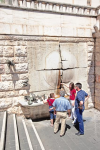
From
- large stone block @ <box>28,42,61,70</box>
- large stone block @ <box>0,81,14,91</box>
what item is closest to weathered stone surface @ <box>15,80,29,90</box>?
large stone block @ <box>0,81,14,91</box>

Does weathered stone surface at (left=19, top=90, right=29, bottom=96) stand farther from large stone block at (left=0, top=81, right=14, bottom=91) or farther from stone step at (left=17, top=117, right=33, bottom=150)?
stone step at (left=17, top=117, right=33, bottom=150)

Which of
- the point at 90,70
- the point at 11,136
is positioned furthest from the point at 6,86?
the point at 90,70

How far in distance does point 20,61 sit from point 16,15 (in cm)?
202

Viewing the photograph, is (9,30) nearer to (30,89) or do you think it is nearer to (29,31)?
(29,31)

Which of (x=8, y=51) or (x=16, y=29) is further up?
(x=16, y=29)

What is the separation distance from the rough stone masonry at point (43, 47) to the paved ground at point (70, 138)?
5.65ft

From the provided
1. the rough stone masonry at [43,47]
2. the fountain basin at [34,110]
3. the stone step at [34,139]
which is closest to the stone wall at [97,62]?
the rough stone masonry at [43,47]

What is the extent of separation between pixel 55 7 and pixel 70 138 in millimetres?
5806

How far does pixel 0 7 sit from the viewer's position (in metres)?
6.72

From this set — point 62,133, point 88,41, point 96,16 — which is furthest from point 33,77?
point 96,16

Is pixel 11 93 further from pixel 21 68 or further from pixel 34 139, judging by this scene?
pixel 34 139

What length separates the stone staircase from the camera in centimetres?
472

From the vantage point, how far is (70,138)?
18.4 ft

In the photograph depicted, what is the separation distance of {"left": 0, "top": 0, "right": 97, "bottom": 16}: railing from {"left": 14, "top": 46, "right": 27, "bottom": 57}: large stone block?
1788mm
